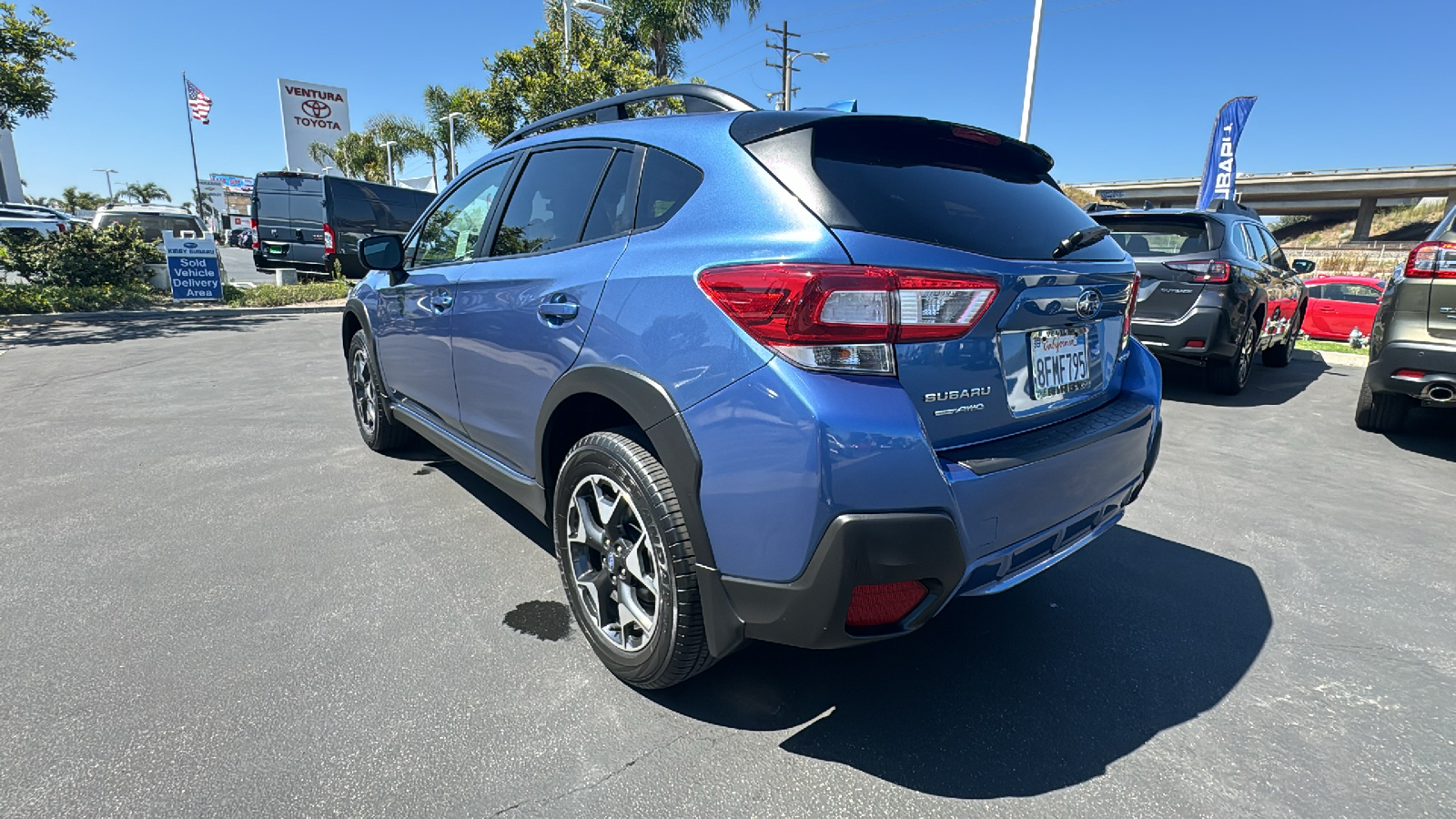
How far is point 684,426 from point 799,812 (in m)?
0.98

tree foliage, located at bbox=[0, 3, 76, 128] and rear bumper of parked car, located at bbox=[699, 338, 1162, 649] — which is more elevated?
tree foliage, located at bbox=[0, 3, 76, 128]

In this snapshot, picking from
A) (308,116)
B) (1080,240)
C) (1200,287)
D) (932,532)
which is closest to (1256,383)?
(1200,287)

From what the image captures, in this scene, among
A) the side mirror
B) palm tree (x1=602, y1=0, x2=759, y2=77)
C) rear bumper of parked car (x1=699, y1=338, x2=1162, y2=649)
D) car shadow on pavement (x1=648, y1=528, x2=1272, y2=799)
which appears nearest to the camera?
rear bumper of parked car (x1=699, y1=338, x2=1162, y2=649)

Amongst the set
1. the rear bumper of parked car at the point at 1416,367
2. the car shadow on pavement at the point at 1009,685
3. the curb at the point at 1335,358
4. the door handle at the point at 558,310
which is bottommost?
the car shadow on pavement at the point at 1009,685

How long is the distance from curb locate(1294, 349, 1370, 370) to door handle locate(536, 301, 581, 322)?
32.8ft

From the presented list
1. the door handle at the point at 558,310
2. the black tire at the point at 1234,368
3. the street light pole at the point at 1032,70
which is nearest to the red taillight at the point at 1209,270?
Result: the black tire at the point at 1234,368

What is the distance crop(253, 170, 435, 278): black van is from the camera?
1438 centimetres

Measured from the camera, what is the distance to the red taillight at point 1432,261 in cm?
426

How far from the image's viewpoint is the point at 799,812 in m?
1.77

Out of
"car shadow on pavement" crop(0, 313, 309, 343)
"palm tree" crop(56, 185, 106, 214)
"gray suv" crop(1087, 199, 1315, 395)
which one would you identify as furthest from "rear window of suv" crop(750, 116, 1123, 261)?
"palm tree" crop(56, 185, 106, 214)

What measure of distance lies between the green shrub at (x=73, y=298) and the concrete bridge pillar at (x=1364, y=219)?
253ft

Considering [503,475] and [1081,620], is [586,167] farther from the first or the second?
[1081,620]

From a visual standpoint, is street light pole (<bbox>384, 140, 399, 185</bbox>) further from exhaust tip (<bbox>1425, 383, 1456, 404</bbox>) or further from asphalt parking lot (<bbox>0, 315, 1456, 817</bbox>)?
exhaust tip (<bbox>1425, 383, 1456, 404</bbox>)

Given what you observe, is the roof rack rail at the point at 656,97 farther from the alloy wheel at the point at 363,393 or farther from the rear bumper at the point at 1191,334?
the rear bumper at the point at 1191,334
